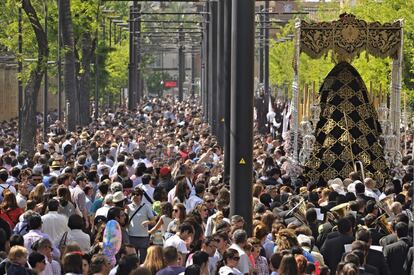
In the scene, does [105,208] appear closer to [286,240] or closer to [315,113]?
[286,240]

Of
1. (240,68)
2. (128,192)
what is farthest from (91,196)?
(240,68)

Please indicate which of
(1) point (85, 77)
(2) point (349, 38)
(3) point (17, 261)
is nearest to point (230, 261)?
(3) point (17, 261)

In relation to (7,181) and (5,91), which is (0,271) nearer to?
(7,181)

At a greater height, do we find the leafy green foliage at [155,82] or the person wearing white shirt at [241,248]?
the person wearing white shirt at [241,248]

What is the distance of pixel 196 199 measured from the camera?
831 inches

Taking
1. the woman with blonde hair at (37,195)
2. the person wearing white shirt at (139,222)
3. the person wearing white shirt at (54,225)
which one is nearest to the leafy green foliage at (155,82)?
the woman with blonde hair at (37,195)

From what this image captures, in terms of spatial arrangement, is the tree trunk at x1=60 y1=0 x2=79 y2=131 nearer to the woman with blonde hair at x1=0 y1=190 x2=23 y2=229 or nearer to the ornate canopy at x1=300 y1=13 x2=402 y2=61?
the ornate canopy at x1=300 y1=13 x2=402 y2=61

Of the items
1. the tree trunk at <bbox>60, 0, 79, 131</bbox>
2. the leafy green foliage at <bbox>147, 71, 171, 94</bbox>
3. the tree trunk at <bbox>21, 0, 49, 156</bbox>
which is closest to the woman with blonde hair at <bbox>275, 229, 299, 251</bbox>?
the tree trunk at <bbox>21, 0, 49, 156</bbox>

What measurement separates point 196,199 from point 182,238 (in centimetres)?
518

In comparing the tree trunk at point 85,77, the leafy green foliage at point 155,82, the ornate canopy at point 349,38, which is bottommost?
the leafy green foliage at point 155,82

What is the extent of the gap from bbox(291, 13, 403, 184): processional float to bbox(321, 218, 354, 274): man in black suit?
43.2ft

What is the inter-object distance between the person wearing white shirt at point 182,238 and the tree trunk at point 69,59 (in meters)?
26.6

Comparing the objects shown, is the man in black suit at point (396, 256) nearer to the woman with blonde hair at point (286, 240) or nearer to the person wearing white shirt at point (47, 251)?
the woman with blonde hair at point (286, 240)

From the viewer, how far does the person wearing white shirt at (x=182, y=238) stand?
51.6 ft
